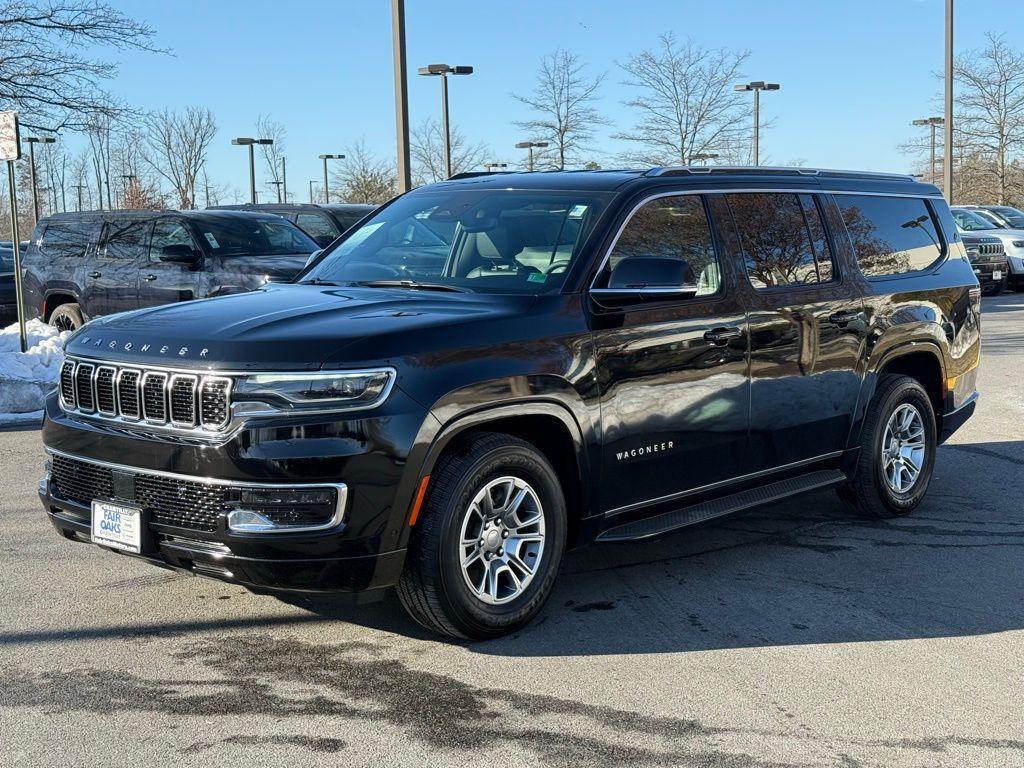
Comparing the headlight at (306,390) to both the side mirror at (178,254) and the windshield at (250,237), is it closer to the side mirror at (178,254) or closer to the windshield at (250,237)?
the side mirror at (178,254)

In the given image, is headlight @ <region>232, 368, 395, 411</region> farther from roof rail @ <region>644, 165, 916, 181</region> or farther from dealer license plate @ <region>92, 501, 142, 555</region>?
roof rail @ <region>644, 165, 916, 181</region>

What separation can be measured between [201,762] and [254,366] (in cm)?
137

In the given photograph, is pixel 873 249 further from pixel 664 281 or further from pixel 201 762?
pixel 201 762

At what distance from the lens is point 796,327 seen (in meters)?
5.95

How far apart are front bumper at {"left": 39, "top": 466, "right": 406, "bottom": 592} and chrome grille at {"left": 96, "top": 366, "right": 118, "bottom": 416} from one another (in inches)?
20.9

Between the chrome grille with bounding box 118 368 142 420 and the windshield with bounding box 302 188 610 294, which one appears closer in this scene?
the chrome grille with bounding box 118 368 142 420

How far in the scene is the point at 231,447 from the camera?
4.23m

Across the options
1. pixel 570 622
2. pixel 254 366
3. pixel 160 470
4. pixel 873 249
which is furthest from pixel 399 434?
pixel 873 249

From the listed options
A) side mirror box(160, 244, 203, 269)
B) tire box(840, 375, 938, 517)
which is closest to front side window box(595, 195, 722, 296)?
tire box(840, 375, 938, 517)

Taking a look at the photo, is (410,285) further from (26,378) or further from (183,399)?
(26,378)

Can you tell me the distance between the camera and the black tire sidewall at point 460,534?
450 centimetres

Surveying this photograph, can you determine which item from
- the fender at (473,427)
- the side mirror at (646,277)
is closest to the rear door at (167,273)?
the side mirror at (646,277)

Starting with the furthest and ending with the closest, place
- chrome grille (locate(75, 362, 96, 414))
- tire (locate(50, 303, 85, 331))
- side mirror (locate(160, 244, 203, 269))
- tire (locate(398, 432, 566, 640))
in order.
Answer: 1. tire (locate(50, 303, 85, 331))
2. side mirror (locate(160, 244, 203, 269))
3. chrome grille (locate(75, 362, 96, 414))
4. tire (locate(398, 432, 566, 640))

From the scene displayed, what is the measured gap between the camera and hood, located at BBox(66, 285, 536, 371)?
169 inches
